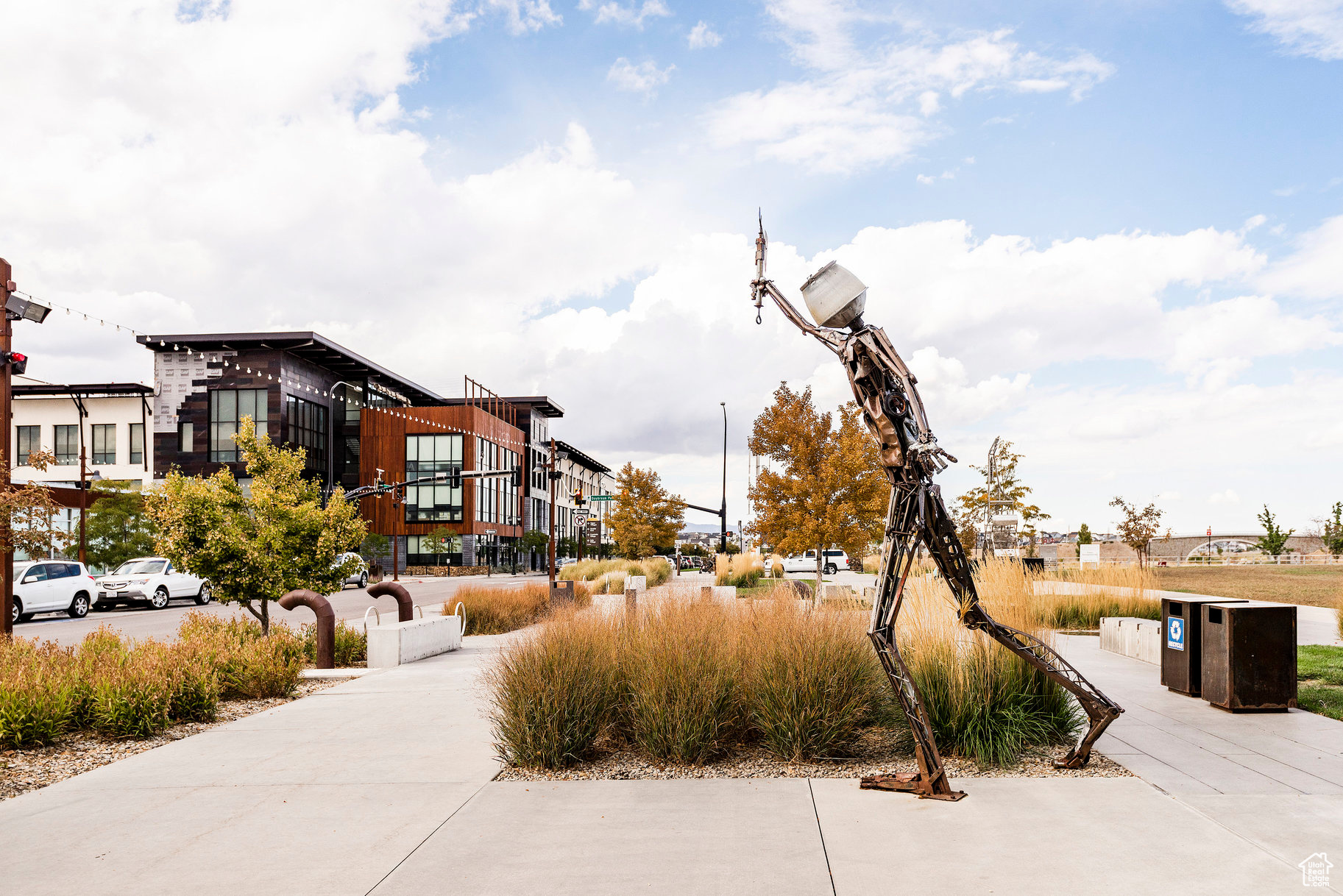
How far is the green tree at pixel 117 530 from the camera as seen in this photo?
35.0m

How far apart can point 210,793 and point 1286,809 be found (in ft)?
23.1

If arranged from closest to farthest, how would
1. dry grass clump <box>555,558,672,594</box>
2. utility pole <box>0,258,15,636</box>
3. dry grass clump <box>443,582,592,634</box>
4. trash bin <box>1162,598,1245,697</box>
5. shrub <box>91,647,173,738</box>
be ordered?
shrub <box>91,647,173,738</box> → trash bin <box>1162,598,1245,697</box> → utility pole <box>0,258,15,636</box> → dry grass clump <box>443,582,592,634</box> → dry grass clump <box>555,558,672,594</box>

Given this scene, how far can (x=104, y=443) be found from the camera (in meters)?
57.1

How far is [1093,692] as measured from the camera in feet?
21.7

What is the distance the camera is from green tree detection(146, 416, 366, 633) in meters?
12.7

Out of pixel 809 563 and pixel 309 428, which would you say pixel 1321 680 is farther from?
pixel 309 428

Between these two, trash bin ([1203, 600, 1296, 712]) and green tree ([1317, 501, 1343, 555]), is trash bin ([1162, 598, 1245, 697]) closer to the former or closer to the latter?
trash bin ([1203, 600, 1296, 712])

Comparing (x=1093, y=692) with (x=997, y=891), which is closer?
(x=997, y=891)

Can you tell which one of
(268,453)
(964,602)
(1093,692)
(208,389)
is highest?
(208,389)

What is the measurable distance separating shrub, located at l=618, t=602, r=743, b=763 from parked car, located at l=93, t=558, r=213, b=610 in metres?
25.9

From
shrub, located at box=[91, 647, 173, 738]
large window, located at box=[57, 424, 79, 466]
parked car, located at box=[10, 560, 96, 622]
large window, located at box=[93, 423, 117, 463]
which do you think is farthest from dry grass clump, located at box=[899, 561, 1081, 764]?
large window, located at box=[57, 424, 79, 466]

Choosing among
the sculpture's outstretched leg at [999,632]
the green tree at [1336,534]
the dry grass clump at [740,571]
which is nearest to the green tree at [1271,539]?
the green tree at [1336,534]

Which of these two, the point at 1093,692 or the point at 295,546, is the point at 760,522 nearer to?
the point at 295,546

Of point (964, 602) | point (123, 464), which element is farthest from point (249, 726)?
point (123, 464)
